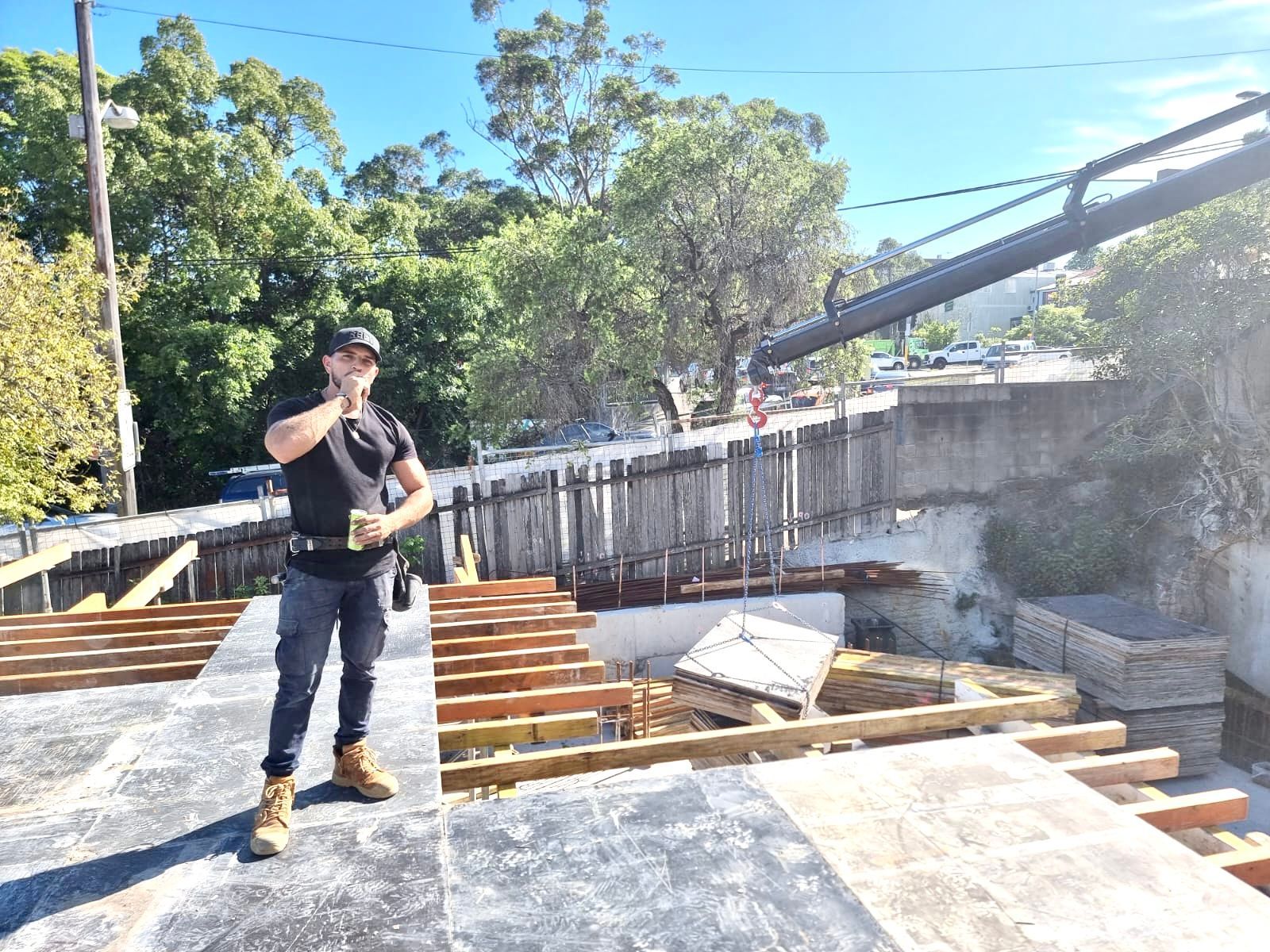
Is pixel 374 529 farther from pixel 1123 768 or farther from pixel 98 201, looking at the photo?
pixel 98 201

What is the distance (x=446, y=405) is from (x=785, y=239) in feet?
37.1

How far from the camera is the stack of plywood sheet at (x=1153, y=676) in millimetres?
8727

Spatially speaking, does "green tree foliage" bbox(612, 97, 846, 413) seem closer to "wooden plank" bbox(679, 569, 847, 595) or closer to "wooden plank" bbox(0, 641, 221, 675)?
"wooden plank" bbox(679, 569, 847, 595)

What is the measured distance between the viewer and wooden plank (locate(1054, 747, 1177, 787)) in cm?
347

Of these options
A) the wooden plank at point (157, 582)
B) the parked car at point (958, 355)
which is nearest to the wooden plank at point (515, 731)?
the wooden plank at point (157, 582)

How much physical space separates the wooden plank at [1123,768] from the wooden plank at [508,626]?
8.72 feet

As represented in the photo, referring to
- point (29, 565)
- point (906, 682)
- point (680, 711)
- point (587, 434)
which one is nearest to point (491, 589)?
point (680, 711)

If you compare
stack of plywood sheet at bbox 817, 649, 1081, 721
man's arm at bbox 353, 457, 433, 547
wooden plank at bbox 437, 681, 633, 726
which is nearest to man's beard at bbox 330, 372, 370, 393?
man's arm at bbox 353, 457, 433, 547

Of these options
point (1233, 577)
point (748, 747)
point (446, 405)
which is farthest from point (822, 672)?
point (446, 405)

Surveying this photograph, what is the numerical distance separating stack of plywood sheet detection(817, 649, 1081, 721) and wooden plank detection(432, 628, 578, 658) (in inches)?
174

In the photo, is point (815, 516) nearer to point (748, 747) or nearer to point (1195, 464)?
point (1195, 464)

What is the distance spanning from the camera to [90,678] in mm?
4398

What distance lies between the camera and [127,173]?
1889cm

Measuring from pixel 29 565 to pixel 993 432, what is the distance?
39.8 feet
